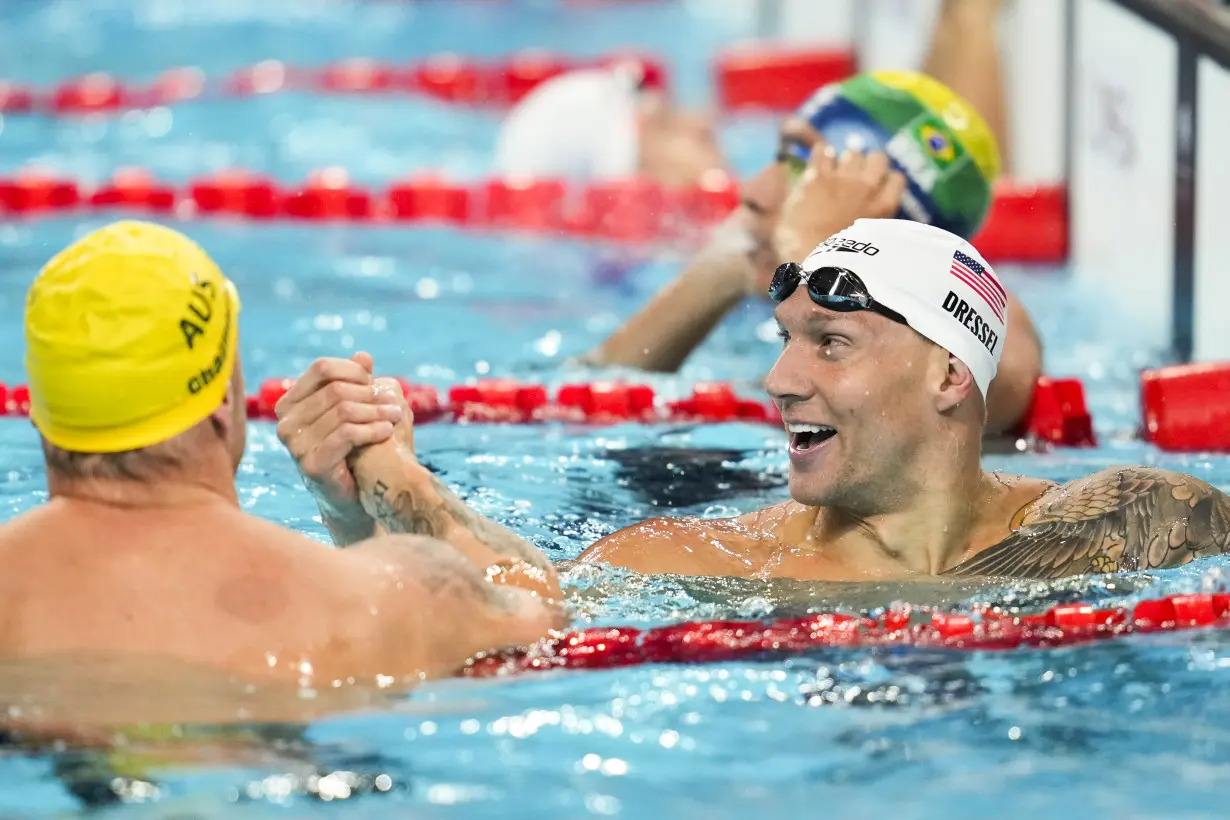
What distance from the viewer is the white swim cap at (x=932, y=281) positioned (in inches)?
128

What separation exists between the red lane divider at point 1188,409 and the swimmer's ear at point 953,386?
4.66 feet

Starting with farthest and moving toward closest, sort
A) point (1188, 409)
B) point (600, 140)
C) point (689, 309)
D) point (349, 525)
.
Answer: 1. point (600, 140)
2. point (689, 309)
3. point (1188, 409)
4. point (349, 525)

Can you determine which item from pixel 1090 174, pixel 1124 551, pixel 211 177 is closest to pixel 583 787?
pixel 1124 551

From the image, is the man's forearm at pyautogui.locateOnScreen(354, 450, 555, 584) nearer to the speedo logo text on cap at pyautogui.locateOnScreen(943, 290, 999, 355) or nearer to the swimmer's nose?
the swimmer's nose

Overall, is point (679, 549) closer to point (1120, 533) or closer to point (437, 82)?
point (1120, 533)

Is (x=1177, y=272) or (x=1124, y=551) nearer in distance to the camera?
(x=1124, y=551)

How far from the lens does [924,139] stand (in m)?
4.33

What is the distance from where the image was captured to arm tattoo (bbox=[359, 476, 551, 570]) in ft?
9.68

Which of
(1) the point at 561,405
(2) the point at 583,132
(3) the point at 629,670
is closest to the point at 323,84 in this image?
(2) the point at 583,132

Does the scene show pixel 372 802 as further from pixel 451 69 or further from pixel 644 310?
pixel 451 69

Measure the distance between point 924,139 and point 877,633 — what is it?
66.2 inches

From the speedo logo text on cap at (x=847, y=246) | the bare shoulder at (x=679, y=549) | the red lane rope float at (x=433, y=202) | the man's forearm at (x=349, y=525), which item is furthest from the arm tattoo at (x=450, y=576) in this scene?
the red lane rope float at (x=433, y=202)

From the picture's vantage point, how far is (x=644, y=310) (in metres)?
5.12

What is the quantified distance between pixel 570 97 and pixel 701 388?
3.24 meters
